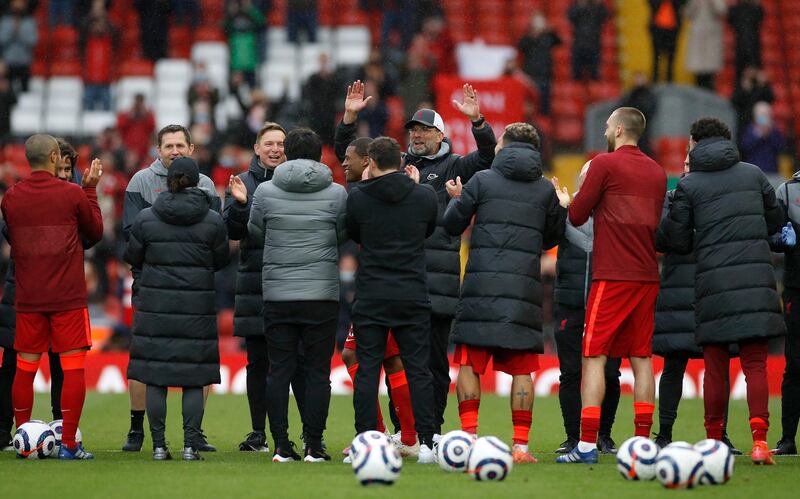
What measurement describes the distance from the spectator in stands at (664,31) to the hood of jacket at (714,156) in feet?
44.0

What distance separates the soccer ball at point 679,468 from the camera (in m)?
8.22

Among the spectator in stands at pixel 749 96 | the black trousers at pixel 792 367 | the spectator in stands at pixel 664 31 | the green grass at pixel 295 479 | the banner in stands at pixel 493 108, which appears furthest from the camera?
the spectator in stands at pixel 664 31

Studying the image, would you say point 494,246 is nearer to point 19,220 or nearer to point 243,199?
point 243,199

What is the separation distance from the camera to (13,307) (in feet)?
34.9

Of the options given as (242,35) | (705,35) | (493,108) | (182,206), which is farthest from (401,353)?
(242,35)

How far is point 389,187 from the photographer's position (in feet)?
31.2

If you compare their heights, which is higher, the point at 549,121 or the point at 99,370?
the point at 549,121

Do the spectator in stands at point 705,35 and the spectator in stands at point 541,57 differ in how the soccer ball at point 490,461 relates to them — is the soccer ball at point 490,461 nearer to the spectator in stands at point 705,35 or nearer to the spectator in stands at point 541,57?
the spectator in stands at point 541,57

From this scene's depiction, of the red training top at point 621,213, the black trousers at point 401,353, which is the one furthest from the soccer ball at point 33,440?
the red training top at point 621,213

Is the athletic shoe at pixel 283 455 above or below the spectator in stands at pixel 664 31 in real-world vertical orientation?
below

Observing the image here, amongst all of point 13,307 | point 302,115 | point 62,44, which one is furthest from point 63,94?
point 13,307

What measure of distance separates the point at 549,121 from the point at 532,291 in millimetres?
14124

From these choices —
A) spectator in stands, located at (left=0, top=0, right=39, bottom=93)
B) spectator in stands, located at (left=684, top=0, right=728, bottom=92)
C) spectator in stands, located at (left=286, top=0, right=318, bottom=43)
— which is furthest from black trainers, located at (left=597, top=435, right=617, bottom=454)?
spectator in stands, located at (left=0, top=0, right=39, bottom=93)

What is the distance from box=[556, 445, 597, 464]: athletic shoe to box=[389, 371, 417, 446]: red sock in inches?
40.4
